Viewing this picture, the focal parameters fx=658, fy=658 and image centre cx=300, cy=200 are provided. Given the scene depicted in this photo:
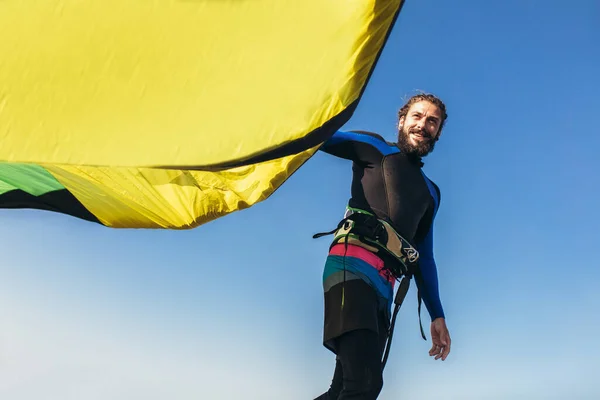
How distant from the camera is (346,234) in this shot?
4.05 metres

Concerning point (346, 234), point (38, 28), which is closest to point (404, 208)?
point (346, 234)

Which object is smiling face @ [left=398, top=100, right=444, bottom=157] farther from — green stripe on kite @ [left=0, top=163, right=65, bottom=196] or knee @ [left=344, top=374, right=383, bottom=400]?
green stripe on kite @ [left=0, top=163, right=65, bottom=196]

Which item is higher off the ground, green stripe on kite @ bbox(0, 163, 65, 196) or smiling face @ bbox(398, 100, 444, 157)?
smiling face @ bbox(398, 100, 444, 157)

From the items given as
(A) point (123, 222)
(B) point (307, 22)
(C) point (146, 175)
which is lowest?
(A) point (123, 222)

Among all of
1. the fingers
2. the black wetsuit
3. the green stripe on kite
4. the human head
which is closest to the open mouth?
the human head

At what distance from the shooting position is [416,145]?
14.8 ft

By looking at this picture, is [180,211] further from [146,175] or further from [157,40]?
[157,40]

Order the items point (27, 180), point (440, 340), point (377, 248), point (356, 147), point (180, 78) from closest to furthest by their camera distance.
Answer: point (180, 78)
point (27, 180)
point (377, 248)
point (356, 147)
point (440, 340)

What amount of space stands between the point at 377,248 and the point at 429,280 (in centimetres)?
87

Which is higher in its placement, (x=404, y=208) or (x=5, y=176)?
(x=404, y=208)

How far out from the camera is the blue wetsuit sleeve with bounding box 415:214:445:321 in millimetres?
4652

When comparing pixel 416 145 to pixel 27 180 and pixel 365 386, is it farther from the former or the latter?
pixel 27 180

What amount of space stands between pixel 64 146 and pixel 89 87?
1.09 ft

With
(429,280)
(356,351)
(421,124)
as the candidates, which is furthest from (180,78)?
(429,280)
